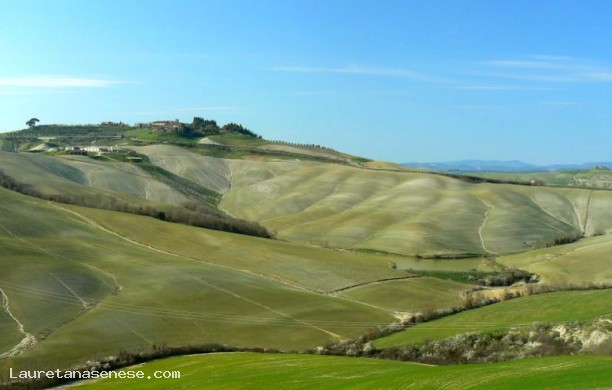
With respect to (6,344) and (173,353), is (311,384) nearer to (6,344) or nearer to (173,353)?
(173,353)

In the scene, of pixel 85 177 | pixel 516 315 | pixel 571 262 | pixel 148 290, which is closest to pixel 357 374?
pixel 516 315

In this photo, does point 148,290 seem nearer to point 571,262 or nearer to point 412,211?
point 571,262

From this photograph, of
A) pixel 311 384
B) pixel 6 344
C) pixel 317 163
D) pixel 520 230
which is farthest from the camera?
pixel 317 163

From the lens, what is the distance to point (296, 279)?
62.5 meters

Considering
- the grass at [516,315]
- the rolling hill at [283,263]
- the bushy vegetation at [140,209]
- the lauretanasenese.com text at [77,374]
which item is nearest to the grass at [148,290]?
the rolling hill at [283,263]

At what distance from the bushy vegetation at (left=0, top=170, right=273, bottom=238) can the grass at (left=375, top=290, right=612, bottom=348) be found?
145 feet

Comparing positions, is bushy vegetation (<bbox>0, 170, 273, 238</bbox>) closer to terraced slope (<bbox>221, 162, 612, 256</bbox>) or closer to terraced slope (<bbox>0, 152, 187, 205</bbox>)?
terraced slope (<bbox>0, 152, 187, 205</bbox>)

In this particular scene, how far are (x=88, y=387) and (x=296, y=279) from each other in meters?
32.1

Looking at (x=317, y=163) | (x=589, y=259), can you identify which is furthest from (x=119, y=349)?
(x=317, y=163)

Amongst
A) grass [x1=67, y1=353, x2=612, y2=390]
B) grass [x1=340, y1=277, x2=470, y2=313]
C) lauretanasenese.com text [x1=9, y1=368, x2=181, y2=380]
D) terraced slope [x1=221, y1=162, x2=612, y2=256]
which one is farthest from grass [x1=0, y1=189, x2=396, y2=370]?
terraced slope [x1=221, y1=162, x2=612, y2=256]

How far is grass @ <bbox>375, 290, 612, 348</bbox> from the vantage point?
39656 millimetres

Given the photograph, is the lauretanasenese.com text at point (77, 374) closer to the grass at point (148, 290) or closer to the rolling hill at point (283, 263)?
the grass at point (148, 290)

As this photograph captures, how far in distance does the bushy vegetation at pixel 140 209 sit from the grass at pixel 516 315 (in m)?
44.1

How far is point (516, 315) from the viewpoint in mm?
44500
